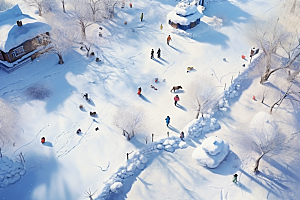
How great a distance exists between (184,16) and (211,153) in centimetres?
1854

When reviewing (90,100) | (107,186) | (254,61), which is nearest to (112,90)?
(90,100)

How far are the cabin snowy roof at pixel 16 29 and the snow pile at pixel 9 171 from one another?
11581mm

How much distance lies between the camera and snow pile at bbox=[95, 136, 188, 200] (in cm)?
1800

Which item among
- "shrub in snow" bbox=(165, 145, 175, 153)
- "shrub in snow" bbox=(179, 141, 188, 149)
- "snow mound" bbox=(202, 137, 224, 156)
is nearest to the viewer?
"snow mound" bbox=(202, 137, 224, 156)

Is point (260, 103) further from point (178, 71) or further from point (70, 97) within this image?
point (70, 97)

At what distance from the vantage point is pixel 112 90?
25.3 m

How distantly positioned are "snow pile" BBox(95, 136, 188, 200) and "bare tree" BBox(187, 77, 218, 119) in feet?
11.0

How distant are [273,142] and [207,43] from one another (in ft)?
51.0

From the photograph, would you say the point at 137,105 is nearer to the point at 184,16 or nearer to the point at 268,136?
the point at 268,136

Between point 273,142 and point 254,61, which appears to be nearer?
point 273,142

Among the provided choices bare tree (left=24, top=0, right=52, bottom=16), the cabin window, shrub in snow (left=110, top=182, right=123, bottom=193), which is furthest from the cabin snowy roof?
shrub in snow (left=110, top=182, right=123, bottom=193)

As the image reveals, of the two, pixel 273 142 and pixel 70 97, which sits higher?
pixel 273 142

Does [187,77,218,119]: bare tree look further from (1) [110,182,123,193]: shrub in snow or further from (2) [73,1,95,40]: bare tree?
(2) [73,1,95,40]: bare tree

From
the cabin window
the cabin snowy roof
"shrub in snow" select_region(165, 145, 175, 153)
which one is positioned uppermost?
the cabin snowy roof
